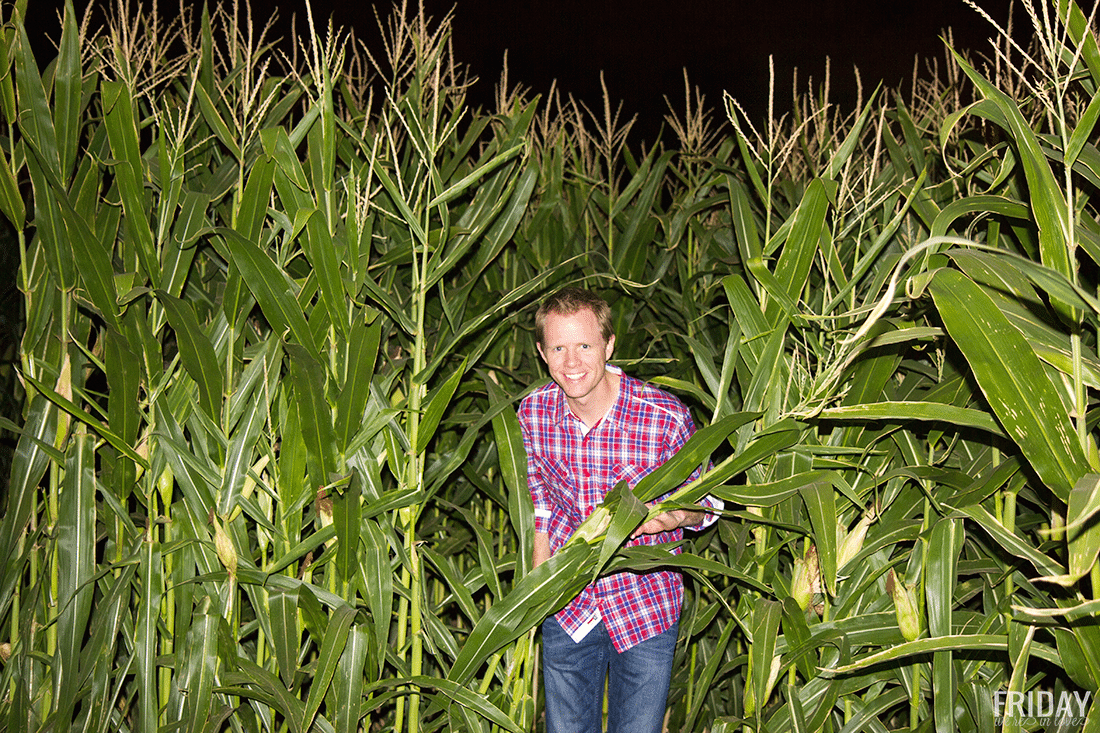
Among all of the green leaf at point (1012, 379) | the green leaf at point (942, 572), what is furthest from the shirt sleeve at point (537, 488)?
the green leaf at point (1012, 379)

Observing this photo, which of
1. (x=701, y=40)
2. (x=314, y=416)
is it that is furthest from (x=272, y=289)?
(x=701, y=40)

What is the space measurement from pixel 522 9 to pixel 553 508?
4128 mm

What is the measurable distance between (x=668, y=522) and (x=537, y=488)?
305 millimetres

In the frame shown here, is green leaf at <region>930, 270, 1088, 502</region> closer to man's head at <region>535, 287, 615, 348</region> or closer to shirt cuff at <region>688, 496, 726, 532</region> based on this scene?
shirt cuff at <region>688, 496, 726, 532</region>

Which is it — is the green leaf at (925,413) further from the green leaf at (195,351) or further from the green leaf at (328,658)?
the green leaf at (195,351)

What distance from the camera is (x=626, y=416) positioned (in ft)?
4.83

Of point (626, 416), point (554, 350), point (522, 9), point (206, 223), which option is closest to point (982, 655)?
point (626, 416)

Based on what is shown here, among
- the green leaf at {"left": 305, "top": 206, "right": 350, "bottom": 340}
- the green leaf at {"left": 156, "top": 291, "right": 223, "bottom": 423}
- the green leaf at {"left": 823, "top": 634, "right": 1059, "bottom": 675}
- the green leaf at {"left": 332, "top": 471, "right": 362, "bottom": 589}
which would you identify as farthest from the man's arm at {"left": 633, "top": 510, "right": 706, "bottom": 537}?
the green leaf at {"left": 156, "top": 291, "right": 223, "bottom": 423}

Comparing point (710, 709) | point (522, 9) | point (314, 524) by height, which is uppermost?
point (522, 9)

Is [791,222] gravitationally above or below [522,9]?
below

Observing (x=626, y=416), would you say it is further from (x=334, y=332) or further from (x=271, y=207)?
(x=271, y=207)

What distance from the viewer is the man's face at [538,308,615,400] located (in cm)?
141

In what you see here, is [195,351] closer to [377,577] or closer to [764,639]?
[377,577]

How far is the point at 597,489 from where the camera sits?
148 cm
